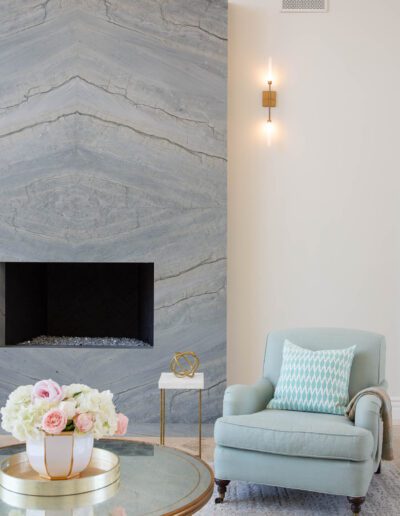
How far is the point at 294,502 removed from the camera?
3.21 m

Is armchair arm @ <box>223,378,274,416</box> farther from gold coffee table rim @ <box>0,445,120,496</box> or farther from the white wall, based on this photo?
the white wall

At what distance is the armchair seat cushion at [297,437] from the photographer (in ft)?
9.71

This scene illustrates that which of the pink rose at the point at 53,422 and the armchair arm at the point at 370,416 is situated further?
the armchair arm at the point at 370,416

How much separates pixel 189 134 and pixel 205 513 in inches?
99.8

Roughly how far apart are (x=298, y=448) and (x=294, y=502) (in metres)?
0.37

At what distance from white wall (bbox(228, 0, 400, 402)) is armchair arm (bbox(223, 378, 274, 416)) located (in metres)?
1.34

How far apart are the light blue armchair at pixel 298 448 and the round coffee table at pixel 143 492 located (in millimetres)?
558

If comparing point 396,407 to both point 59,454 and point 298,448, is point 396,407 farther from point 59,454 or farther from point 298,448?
point 59,454

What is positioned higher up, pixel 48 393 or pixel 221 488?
pixel 48 393

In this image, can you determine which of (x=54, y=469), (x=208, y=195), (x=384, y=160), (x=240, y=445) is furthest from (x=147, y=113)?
(x=54, y=469)

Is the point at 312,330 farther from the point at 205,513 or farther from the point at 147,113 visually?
the point at 147,113

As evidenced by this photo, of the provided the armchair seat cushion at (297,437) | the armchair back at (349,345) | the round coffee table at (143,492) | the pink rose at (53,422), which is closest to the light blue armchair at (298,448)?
the armchair seat cushion at (297,437)

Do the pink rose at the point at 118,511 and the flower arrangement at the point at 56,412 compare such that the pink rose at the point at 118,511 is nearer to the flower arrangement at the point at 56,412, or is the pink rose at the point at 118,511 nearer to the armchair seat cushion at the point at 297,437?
the flower arrangement at the point at 56,412

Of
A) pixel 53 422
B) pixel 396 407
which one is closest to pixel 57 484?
pixel 53 422
